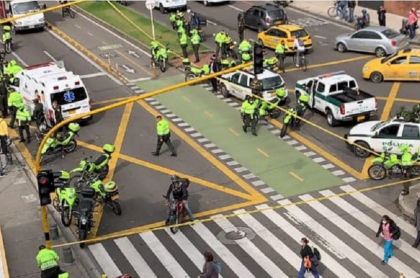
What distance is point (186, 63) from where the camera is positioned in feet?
119

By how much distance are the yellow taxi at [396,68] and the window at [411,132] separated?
A: 9036 mm

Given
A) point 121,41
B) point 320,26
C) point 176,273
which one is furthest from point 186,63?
point 176,273

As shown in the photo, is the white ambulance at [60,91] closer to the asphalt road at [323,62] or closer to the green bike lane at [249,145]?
the green bike lane at [249,145]

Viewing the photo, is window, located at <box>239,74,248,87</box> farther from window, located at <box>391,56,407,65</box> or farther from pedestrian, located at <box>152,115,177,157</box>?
window, located at <box>391,56,407,65</box>

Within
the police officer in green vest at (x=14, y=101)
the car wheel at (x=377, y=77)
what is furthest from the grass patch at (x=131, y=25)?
the police officer in green vest at (x=14, y=101)

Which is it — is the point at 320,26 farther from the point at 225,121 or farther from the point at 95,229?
the point at 95,229

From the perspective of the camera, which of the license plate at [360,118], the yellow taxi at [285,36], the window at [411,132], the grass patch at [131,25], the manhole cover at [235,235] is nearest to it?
the manhole cover at [235,235]

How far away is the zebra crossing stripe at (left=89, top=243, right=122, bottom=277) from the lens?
67.6 ft

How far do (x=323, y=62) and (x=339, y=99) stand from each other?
925 cm

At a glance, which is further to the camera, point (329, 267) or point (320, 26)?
point (320, 26)

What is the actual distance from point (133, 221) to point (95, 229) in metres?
1.17

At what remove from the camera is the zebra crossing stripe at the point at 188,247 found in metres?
20.9

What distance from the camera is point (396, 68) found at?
34094 millimetres

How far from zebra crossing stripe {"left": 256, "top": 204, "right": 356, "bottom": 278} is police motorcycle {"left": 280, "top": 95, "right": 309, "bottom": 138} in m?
5.83
